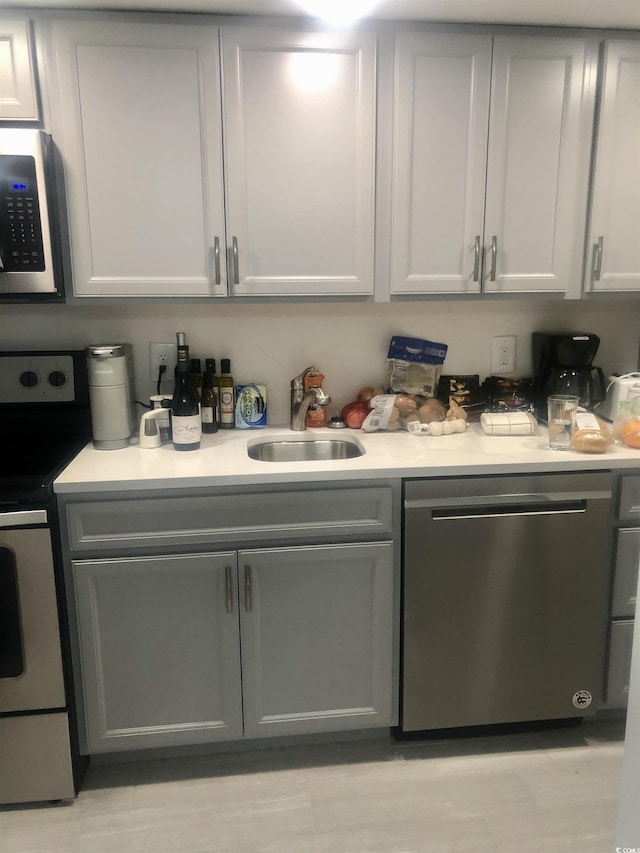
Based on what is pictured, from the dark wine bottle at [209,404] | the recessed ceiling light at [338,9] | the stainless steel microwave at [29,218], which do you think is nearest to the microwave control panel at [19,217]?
the stainless steel microwave at [29,218]

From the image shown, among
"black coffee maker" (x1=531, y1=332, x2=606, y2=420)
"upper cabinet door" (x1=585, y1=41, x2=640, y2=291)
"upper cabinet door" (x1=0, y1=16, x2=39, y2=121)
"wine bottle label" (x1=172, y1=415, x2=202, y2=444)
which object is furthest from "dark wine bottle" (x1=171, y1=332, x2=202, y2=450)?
"upper cabinet door" (x1=585, y1=41, x2=640, y2=291)

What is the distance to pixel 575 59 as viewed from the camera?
214 cm

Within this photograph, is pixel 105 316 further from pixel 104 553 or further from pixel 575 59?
pixel 575 59

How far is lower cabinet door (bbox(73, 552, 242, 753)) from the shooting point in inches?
76.9

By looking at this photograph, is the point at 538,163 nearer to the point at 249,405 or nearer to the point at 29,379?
the point at 249,405

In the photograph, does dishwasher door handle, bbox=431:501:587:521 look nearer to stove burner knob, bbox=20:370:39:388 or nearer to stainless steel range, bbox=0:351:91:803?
stainless steel range, bbox=0:351:91:803

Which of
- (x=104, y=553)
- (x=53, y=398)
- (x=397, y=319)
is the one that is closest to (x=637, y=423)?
(x=397, y=319)

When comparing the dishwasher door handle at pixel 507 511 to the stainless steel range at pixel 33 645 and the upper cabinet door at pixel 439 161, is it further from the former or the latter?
the stainless steel range at pixel 33 645

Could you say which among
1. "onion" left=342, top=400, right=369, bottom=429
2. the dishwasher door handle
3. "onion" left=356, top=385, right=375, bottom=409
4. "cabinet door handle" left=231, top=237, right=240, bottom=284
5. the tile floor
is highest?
"cabinet door handle" left=231, top=237, right=240, bottom=284

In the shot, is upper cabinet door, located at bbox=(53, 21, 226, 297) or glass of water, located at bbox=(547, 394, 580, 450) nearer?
upper cabinet door, located at bbox=(53, 21, 226, 297)

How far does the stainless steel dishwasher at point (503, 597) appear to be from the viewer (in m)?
2.04

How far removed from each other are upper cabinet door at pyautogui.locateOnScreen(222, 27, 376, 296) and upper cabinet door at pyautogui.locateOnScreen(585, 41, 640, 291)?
29.0 inches

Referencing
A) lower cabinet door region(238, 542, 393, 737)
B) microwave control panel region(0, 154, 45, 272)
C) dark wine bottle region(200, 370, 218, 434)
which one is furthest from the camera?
dark wine bottle region(200, 370, 218, 434)

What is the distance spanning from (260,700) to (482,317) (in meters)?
1.54
